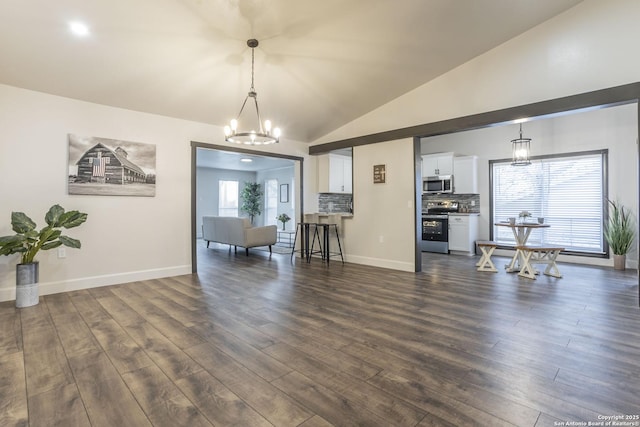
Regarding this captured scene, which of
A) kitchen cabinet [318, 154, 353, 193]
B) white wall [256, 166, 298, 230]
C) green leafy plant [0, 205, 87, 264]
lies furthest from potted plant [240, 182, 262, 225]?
green leafy plant [0, 205, 87, 264]

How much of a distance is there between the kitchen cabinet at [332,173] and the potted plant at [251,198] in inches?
192

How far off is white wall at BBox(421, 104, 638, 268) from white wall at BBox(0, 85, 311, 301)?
5.70 m

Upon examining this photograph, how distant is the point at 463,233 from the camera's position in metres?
6.94

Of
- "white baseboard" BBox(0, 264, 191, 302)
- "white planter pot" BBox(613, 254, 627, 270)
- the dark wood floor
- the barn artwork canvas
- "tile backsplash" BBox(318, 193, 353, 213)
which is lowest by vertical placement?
the dark wood floor

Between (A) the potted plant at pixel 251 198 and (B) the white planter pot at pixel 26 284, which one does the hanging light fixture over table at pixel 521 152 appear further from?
(A) the potted plant at pixel 251 198

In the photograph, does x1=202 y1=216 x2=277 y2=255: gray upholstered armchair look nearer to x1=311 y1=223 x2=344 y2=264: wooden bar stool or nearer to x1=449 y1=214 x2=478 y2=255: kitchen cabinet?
x1=311 y1=223 x2=344 y2=264: wooden bar stool

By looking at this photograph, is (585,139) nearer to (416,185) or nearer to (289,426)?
(416,185)

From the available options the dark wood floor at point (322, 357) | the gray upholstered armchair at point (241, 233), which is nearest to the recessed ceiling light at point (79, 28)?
the dark wood floor at point (322, 357)

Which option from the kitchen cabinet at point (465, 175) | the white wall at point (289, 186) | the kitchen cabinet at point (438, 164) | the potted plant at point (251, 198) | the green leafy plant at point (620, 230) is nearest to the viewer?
the green leafy plant at point (620, 230)

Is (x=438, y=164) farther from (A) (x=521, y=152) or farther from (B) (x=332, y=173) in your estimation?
(B) (x=332, y=173)

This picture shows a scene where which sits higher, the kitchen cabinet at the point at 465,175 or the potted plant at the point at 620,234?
the kitchen cabinet at the point at 465,175

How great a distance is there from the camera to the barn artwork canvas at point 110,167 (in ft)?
→ 13.4

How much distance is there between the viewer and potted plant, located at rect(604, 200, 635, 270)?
5.26 metres

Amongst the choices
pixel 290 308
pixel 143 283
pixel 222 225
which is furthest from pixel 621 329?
pixel 222 225
